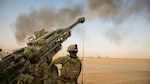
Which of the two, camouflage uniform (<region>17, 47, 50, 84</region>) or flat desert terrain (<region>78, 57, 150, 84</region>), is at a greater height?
camouflage uniform (<region>17, 47, 50, 84</region>)

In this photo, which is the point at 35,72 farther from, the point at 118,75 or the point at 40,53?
the point at 118,75

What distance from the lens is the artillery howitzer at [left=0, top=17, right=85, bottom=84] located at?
4.92 metres

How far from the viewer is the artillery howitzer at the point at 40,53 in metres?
4.92

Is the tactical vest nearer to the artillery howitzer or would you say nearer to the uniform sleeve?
the artillery howitzer

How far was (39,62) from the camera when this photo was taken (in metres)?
3.73

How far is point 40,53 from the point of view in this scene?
4727mm

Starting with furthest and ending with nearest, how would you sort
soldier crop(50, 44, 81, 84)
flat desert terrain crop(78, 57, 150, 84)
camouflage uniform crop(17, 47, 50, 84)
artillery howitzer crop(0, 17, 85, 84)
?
1. flat desert terrain crop(78, 57, 150, 84)
2. artillery howitzer crop(0, 17, 85, 84)
3. soldier crop(50, 44, 81, 84)
4. camouflage uniform crop(17, 47, 50, 84)

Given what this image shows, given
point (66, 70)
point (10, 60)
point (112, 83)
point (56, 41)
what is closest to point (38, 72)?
point (66, 70)

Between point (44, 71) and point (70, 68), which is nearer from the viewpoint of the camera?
point (44, 71)

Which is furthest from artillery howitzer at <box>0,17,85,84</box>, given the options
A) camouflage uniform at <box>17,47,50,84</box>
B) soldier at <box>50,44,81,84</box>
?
camouflage uniform at <box>17,47,50,84</box>

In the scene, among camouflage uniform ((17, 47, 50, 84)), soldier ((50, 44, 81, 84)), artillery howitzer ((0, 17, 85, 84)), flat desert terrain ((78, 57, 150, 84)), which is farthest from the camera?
flat desert terrain ((78, 57, 150, 84))

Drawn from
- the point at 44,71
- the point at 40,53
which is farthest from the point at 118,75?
the point at 44,71

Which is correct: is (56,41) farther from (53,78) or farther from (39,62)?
(39,62)

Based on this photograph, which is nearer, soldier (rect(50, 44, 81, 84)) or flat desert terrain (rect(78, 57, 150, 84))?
soldier (rect(50, 44, 81, 84))
